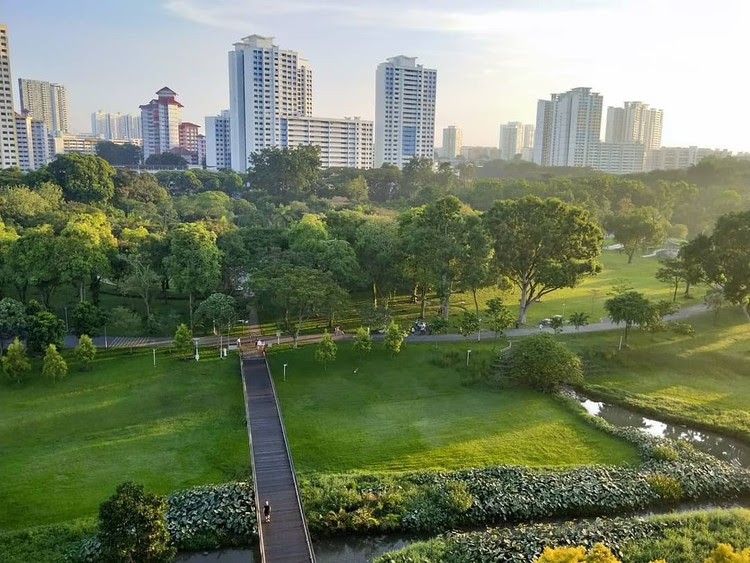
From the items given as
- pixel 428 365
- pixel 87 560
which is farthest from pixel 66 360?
pixel 428 365

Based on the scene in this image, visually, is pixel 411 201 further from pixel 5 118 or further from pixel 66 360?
pixel 5 118

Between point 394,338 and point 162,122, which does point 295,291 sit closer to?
point 394,338

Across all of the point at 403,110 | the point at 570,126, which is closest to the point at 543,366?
the point at 403,110

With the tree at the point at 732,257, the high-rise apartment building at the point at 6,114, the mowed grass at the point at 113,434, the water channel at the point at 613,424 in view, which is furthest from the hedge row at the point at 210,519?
the high-rise apartment building at the point at 6,114

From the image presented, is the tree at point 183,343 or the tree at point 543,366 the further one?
the tree at point 183,343

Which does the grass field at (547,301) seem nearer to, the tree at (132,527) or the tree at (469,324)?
the tree at (469,324)

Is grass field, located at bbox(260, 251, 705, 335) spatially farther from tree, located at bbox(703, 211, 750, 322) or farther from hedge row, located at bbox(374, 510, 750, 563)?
hedge row, located at bbox(374, 510, 750, 563)

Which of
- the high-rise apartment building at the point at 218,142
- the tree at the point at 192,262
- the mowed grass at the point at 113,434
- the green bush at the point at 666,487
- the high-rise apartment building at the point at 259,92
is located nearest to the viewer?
the mowed grass at the point at 113,434

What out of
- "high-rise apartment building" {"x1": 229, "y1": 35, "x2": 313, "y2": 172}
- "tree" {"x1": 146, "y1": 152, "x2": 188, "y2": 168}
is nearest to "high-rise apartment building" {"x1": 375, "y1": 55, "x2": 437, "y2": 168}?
"high-rise apartment building" {"x1": 229, "y1": 35, "x2": 313, "y2": 172}
